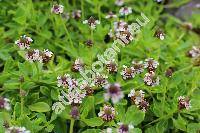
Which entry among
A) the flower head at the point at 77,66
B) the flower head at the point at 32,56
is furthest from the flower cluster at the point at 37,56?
the flower head at the point at 77,66

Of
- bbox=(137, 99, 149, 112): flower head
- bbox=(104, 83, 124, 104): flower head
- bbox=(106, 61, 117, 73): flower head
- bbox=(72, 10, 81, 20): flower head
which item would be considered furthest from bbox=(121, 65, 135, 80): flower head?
bbox=(72, 10, 81, 20): flower head

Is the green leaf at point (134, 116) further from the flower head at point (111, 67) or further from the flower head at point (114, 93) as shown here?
the flower head at point (114, 93)

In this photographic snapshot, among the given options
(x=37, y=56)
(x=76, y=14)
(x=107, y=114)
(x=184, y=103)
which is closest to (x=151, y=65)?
(x=184, y=103)

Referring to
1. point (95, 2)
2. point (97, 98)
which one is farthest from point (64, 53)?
point (97, 98)

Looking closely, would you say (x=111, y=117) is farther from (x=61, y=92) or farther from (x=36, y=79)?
(x=36, y=79)

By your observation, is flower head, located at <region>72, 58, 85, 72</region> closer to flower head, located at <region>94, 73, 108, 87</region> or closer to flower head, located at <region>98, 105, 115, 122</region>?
flower head, located at <region>94, 73, 108, 87</region>
